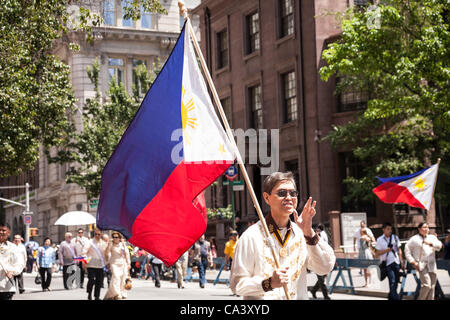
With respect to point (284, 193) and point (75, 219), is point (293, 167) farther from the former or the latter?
point (284, 193)

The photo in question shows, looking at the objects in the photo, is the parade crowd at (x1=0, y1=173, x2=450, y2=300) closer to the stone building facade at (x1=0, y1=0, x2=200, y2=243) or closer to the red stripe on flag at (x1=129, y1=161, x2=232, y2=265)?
the red stripe on flag at (x1=129, y1=161, x2=232, y2=265)

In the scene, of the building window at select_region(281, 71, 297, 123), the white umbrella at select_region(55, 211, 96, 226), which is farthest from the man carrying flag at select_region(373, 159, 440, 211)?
the building window at select_region(281, 71, 297, 123)

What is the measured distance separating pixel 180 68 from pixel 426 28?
45.6ft

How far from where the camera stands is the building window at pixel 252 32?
38.1 metres

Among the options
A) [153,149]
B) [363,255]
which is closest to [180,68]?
[153,149]

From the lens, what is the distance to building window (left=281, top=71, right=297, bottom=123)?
35.1 metres

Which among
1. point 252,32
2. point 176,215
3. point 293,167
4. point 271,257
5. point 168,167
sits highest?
point 252,32

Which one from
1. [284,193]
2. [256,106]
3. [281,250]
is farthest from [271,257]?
[256,106]

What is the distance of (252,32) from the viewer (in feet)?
127

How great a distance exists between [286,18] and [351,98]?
5571 mm

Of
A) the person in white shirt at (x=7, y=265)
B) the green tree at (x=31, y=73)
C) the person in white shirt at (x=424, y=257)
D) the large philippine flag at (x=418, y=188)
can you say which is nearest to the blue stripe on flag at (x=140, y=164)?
the person in white shirt at (x=7, y=265)

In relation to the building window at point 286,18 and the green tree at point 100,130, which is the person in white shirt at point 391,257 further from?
the green tree at point 100,130
